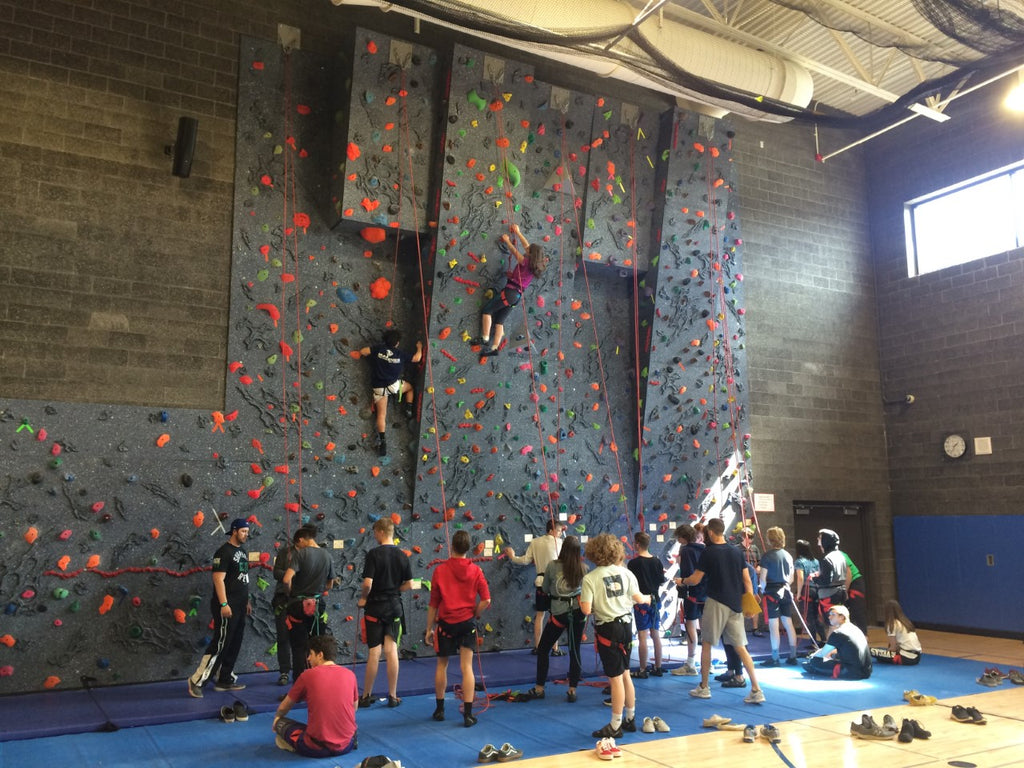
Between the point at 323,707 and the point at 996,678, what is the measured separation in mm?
5866

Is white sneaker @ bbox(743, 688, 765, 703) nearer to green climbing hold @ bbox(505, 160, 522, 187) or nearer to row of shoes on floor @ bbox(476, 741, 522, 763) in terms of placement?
row of shoes on floor @ bbox(476, 741, 522, 763)

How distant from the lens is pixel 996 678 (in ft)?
23.7

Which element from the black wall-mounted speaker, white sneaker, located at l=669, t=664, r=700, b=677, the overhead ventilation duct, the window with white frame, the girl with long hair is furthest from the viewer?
the window with white frame

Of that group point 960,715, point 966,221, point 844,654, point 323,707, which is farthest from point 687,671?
point 966,221

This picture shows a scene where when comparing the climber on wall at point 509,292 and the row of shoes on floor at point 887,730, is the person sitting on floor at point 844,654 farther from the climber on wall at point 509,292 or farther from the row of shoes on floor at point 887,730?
the climber on wall at point 509,292

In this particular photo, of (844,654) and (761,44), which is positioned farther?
(761,44)

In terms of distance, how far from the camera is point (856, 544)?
11.7m

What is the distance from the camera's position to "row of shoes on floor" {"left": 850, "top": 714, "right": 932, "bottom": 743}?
5.31m

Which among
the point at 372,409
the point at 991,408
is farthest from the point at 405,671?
the point at 991,408

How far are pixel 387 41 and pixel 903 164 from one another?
7913 millimetres

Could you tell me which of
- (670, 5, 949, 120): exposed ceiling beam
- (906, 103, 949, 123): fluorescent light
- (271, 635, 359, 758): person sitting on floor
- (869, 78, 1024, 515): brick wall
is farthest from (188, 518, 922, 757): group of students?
(906, 103, 949, 123): fluorescent light

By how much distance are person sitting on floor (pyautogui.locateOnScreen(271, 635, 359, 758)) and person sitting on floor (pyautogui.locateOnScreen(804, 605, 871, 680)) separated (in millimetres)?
4533

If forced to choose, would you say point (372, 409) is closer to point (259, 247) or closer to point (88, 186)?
point (259, 247)

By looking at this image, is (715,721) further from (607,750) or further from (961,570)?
(961,570)
